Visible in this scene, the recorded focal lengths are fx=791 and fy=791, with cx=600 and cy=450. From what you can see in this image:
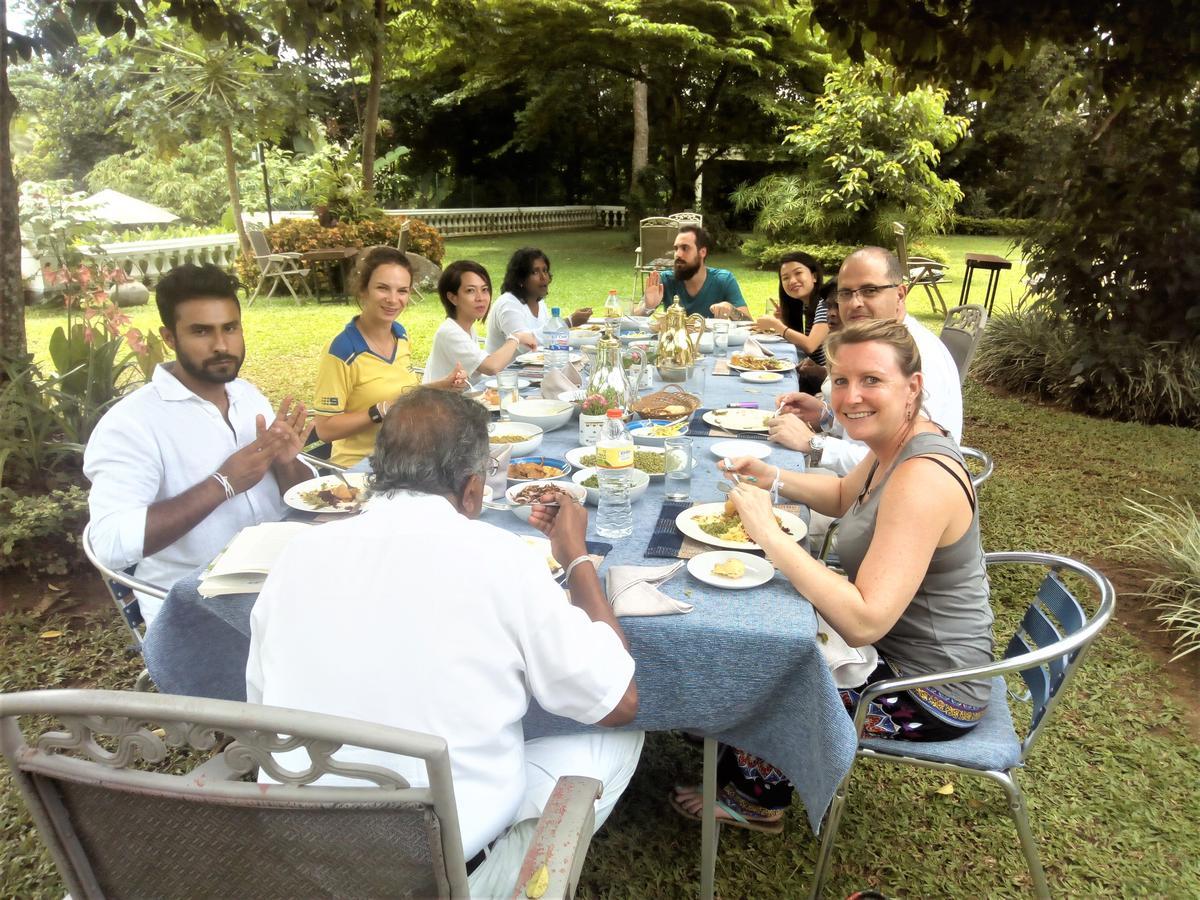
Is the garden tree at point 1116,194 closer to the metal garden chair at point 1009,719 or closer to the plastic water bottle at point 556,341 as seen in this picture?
the plastic water bottle at point 556,341

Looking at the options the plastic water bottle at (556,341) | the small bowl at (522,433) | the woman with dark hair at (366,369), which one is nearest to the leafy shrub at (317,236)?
the plastic water bottle at (556,341)

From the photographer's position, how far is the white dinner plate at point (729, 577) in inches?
73.9

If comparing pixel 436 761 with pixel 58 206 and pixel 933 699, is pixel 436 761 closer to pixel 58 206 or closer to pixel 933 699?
pixel 933 699

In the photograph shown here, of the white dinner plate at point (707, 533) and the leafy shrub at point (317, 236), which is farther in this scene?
the leafy shrub at point (317, 236)

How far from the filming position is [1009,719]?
6.93ft

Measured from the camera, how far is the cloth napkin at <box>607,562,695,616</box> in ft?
5.78

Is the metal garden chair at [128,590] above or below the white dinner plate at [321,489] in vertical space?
below

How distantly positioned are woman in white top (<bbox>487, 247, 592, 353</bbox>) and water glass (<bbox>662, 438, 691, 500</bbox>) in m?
2.77

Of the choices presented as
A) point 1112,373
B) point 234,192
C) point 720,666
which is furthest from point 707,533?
point 234,192

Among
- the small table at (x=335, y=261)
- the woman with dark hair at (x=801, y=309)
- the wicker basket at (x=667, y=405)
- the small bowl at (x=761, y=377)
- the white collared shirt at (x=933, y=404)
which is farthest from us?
the small table at (x=335, y=261)

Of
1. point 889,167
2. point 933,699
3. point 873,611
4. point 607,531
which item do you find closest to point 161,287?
point 607,531

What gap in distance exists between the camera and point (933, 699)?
2.03 m

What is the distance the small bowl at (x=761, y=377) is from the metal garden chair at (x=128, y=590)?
2.88 meters

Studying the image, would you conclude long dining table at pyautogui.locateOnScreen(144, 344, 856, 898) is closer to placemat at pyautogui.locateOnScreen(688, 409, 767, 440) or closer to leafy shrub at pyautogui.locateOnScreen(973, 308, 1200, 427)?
placemat at pyautogui.locateOnScreen(688, 409, 767, 440)
